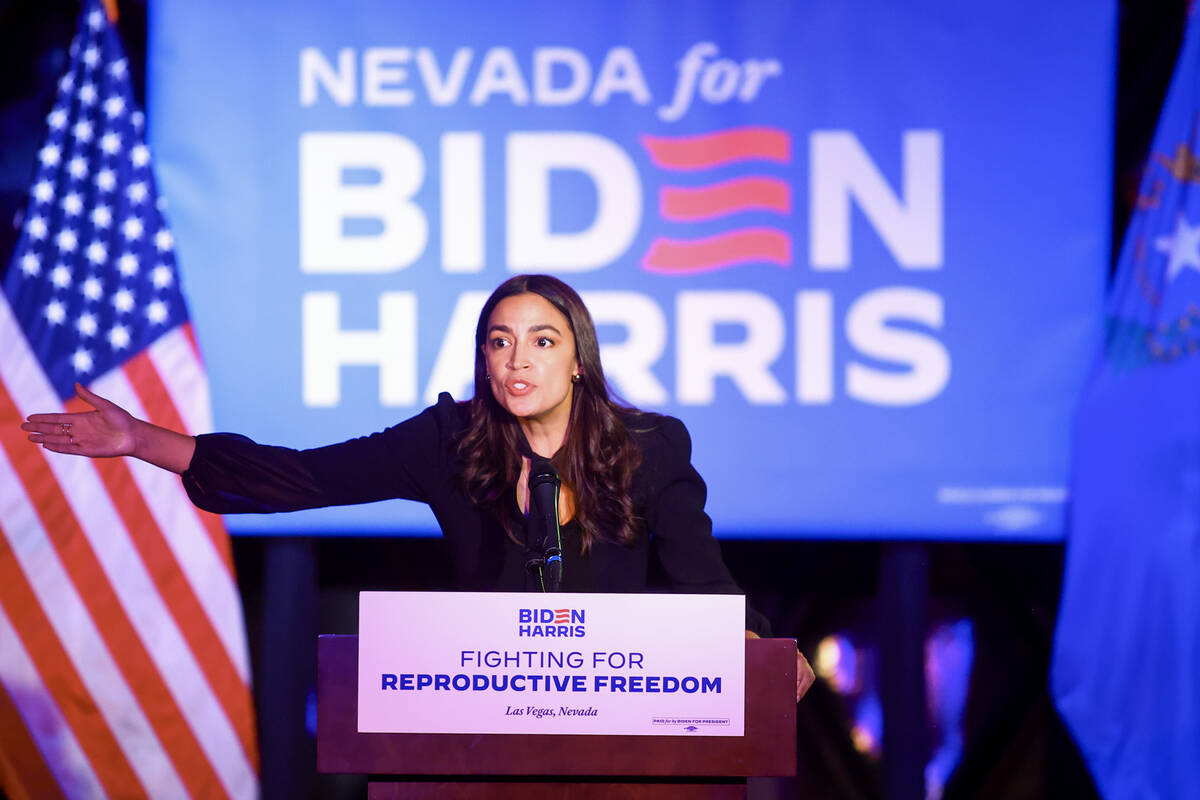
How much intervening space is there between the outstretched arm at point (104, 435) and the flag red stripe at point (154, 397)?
1.24 metres

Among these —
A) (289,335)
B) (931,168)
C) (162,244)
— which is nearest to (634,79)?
(931,168)

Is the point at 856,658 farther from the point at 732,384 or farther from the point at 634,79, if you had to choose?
the point at 634,79

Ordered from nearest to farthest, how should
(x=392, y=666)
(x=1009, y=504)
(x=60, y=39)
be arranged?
(x=392, y=666) → (x=1009, y=504) → (x=60, y=39)

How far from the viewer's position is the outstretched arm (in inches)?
87.2

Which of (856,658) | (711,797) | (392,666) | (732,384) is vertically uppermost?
(732,384)

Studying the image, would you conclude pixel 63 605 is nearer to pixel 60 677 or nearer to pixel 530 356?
pixel 60 677

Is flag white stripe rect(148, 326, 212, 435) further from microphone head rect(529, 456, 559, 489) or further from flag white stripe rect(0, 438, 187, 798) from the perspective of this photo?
microphone head rect(529, 456, 559, 489)

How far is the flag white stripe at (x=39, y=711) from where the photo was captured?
3529 mm

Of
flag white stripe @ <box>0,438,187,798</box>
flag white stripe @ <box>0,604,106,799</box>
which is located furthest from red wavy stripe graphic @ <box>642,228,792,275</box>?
flag white stripe @ <box>0,604,106,799</box>

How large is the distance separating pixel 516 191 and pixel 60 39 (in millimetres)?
1658

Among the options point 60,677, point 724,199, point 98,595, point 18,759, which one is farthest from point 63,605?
point 724,199

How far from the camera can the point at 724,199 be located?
11.5 ft

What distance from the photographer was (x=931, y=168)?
11.5 feet

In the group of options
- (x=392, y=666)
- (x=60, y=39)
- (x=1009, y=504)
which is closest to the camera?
(x=392, y=666)
